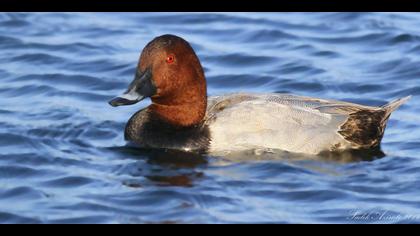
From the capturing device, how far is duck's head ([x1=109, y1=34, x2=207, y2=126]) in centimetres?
908

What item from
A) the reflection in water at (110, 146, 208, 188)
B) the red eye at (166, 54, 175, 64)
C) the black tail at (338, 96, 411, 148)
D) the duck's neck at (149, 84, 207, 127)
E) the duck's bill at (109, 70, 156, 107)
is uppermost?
the red eye at (166, 54, 175, 64)

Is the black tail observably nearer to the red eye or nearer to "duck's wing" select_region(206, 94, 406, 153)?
"duck's wing" select_region(206, 94, 406, 153)

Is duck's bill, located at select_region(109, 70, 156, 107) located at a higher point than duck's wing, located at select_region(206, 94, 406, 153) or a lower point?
higher

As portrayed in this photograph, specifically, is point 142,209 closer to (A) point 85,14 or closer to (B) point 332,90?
(B) point 332,90

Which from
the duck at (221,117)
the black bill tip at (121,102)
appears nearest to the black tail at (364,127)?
the duck at (221,117)

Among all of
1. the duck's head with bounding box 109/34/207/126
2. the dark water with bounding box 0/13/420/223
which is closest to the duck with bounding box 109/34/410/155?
the duck's head with bounding box 109/34/207/126

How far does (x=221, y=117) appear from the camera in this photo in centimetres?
902

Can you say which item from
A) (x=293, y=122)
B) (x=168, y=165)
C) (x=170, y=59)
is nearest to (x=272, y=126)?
(x=293, y=122)

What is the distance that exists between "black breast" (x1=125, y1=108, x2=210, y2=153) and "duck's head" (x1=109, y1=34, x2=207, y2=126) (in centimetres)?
7

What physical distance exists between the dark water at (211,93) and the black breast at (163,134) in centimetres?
12

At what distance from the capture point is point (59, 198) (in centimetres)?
804

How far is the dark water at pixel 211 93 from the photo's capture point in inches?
309

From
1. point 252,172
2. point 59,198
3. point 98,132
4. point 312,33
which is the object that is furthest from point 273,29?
point 59,198
